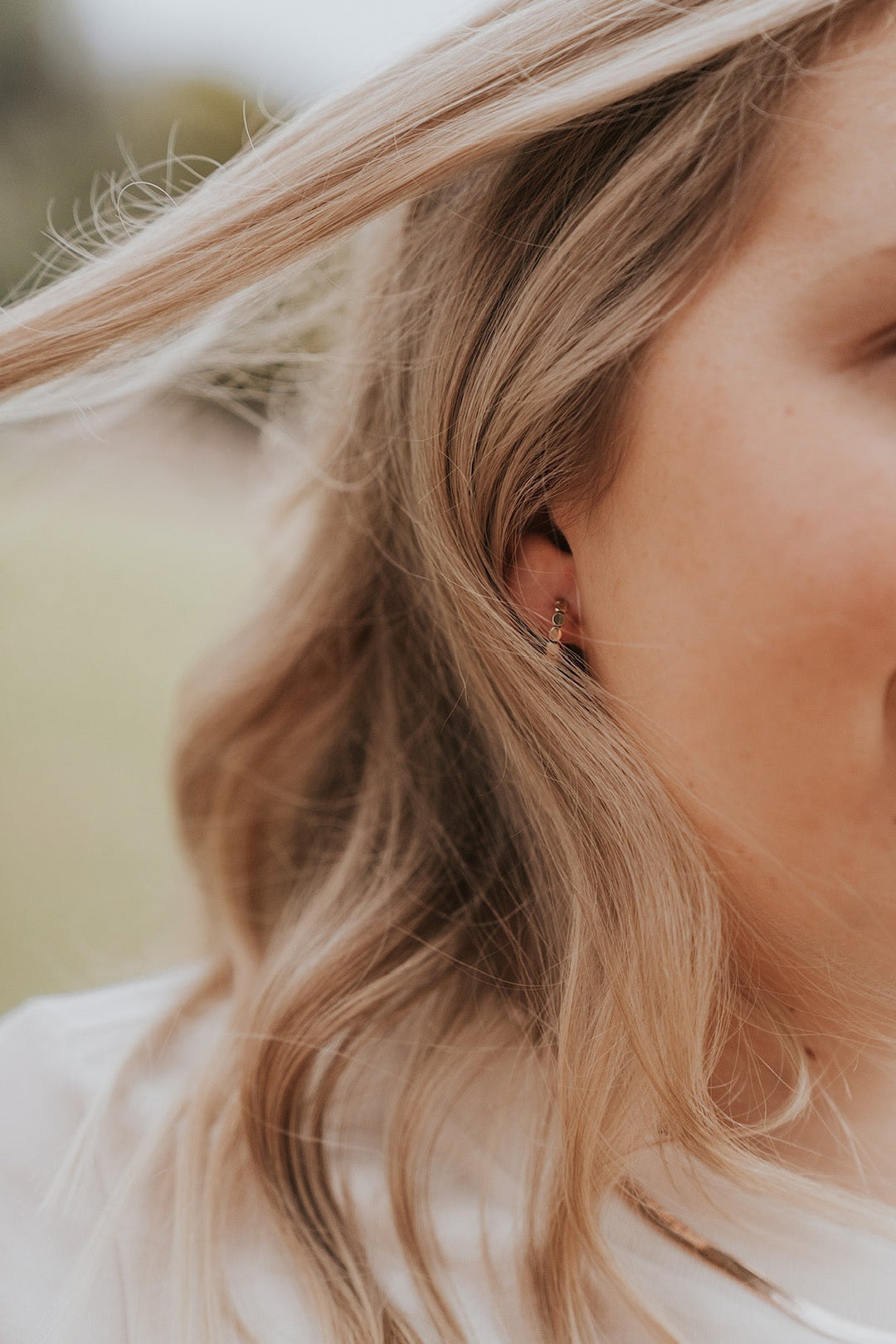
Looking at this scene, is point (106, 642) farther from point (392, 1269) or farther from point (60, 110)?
point (60, 110)

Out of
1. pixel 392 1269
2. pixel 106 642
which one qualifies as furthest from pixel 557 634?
pixel 106 642

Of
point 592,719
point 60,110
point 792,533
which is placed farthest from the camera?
point 60,110

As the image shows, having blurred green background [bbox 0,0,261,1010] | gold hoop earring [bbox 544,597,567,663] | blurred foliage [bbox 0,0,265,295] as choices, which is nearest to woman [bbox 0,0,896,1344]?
gold hoop earring [bbox 544,597,567,663]

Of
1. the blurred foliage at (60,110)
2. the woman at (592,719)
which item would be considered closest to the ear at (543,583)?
the woman at (592,719)

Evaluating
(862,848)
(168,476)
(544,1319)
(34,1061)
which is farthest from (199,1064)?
(168,476)

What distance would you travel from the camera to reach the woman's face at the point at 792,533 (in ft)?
2.59

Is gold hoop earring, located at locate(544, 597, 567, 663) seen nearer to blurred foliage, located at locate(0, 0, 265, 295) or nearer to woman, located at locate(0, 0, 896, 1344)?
woman, located at locate(0, 0, 896, 1344)

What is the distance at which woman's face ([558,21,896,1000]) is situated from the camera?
2.59 ft

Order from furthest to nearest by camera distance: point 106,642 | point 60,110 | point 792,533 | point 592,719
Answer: point 60,110 < point 106,642 < point 592,719 < point 792,533

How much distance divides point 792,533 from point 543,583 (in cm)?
24

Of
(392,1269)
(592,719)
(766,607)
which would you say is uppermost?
(766,607)

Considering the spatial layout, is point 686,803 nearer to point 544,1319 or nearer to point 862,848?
point 862,848

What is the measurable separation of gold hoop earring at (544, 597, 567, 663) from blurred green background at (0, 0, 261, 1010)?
0.48m

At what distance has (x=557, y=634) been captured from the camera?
0.95 meters
